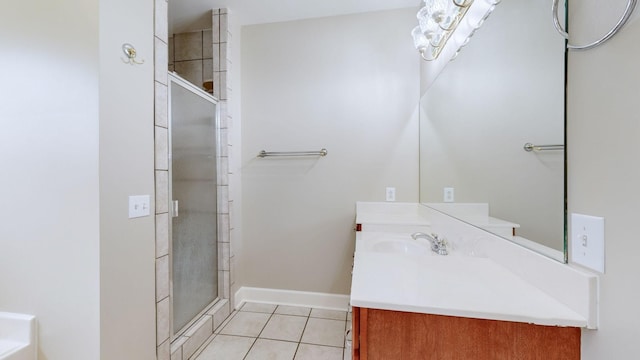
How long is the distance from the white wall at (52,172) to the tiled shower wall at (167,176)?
296mm

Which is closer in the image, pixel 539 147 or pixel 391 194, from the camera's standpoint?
pixel 539 147

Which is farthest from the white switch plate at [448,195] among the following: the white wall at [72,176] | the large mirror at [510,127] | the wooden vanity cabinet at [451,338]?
the white wall at [72,176]

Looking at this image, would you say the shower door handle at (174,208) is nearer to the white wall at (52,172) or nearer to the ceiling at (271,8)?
the white wall at (52,172)

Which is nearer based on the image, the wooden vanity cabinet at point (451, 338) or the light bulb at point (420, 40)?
the wooden vanity cabinet at point (451, 338)

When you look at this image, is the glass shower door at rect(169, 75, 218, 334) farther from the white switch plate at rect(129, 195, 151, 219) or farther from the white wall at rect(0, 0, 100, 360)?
the white wall at rect(0, 0, 100, 360)

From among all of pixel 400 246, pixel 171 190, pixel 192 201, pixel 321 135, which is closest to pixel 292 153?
pixel 321 135

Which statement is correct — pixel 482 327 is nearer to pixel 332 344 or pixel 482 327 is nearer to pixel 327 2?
pixel 332 344

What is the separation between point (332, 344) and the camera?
1729mm

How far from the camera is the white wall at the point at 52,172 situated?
1.07m

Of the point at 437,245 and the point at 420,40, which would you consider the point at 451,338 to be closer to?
the point at 437,245

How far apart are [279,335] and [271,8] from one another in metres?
2.59

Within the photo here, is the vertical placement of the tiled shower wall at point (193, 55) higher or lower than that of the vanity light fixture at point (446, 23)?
higher

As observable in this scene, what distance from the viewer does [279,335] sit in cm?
183

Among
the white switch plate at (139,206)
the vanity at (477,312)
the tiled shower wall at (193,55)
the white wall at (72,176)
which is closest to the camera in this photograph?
the vanity at (477,312)
